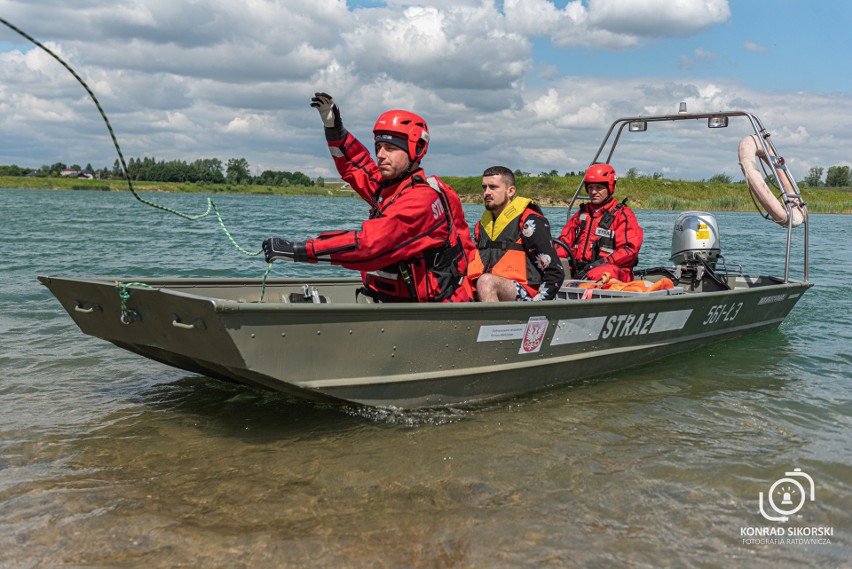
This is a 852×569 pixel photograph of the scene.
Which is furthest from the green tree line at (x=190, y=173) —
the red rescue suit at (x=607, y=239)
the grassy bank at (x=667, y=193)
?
the red rescue suit at (x=607, y=239)

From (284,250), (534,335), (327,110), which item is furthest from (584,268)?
(284,250)

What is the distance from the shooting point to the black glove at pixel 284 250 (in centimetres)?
420

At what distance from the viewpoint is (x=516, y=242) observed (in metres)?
6.14

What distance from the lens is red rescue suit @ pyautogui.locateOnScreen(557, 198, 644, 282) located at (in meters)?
8.09

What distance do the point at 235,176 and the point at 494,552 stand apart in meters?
94.4

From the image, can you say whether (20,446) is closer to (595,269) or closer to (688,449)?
(688,449)

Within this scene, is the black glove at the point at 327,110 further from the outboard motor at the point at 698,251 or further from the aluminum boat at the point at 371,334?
the outboard motor at the point at 698,251

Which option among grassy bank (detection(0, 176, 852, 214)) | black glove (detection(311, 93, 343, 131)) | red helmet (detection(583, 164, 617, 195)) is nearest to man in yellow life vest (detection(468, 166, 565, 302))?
black glove (detection(311, 93, 343, 131))

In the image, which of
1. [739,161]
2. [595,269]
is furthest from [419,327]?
[739,161]

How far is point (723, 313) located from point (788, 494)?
396 cm

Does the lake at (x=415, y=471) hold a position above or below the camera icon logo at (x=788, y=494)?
above

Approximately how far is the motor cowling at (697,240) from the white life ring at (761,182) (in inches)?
25.2

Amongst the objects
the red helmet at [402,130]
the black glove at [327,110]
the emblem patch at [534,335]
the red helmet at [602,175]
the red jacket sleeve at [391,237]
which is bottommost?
the emblem patch at [534,335]

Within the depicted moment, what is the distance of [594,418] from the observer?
556cm
